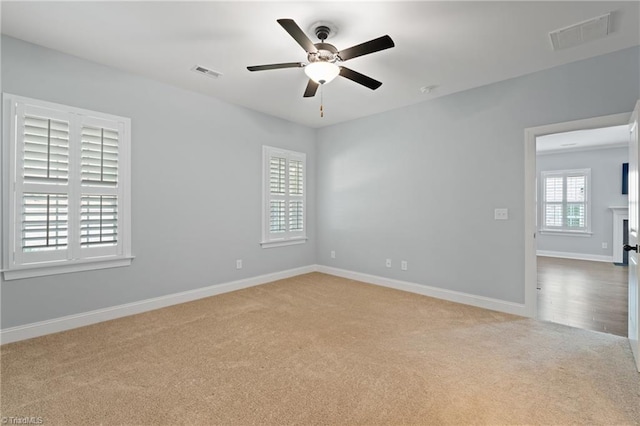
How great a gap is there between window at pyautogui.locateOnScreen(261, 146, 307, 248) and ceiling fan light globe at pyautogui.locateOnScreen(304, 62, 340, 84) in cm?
244

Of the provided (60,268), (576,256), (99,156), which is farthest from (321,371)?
(576,256)

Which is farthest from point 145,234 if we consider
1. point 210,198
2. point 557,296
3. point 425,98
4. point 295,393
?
point 557,296

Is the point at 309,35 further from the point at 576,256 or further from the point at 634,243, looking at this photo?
the point at 576,256

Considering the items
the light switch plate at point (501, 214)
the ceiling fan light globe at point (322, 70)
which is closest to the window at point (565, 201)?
the light switch plate at point (501, 214)

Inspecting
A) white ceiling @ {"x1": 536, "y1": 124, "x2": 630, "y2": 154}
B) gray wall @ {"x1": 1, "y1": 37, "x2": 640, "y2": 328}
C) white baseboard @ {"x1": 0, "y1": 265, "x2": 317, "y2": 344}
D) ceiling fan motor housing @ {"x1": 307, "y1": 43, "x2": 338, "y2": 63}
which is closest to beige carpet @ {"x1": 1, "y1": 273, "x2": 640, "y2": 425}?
white baseboard @ {"x1": 0, "y1": 265, "x2": 317, "y2": 344}

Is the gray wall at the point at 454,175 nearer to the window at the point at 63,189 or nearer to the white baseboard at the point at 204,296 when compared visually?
the white baseboard at the point at 204,296

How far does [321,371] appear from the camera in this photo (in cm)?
223

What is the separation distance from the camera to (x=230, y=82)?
11.8ft

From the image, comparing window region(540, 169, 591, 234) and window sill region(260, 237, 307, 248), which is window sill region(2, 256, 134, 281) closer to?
window sill region(260, 237, 307, 248)

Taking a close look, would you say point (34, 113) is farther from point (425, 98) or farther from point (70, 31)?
point (425, 98)

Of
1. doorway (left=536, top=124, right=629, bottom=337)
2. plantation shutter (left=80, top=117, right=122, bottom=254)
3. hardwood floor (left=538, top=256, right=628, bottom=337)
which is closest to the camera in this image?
plantation shutter (left=80, top=117, right=122, bottom=254)

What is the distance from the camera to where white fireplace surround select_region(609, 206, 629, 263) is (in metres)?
6.50

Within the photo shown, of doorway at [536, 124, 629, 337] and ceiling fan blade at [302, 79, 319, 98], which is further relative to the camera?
doorway at [536, 124, 629, 337]

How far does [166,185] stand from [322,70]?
8.05 feet
